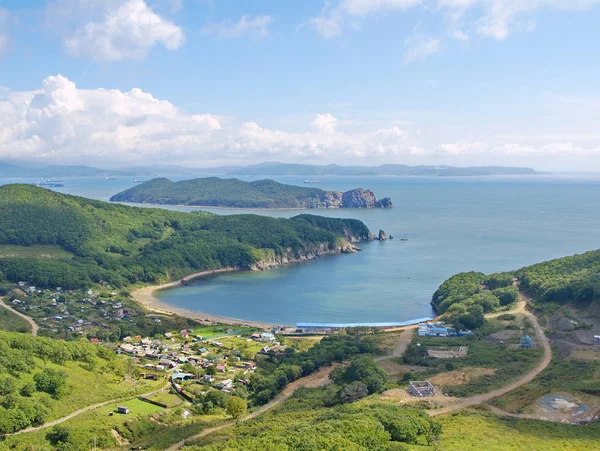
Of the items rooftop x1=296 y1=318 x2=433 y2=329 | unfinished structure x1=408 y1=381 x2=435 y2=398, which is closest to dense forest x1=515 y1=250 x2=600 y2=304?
rooftop x1=296 y1=318 x2=433 y2=329

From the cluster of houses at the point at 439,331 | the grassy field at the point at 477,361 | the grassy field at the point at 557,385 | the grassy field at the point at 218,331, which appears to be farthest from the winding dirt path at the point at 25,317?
the grassy field at the point at 557,385

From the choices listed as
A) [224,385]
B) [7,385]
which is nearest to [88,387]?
[7,385]

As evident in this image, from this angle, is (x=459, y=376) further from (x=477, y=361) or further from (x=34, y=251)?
(x=34, y=251)

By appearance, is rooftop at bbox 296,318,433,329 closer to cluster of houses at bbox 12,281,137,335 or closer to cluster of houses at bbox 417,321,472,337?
cluster of houses at bbox 417,321,472,337

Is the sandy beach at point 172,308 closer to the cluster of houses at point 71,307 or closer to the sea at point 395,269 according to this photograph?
the sea at point 395,269

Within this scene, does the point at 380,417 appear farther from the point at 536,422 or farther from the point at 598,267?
the point at 598,267

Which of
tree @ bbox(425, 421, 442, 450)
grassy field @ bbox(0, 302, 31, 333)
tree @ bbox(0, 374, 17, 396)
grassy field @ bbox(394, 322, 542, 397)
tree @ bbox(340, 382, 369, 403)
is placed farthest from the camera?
grassy field @ bbox(0, 302, 31, 333)

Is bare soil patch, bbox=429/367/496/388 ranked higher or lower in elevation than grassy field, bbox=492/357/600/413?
lower

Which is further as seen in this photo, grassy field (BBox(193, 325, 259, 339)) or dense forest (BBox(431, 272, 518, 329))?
grassy field (BBox(193, 325, 259, 339))
